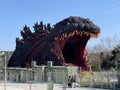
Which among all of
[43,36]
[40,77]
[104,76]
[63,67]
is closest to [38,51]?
[43,36]

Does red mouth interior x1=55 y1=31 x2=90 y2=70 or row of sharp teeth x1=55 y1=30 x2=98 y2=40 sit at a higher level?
row of sharp teeth x1=55 y1=30 x2=98 y2=40

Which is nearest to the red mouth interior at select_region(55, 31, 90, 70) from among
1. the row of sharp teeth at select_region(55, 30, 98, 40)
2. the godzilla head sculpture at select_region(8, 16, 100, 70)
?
the godzilla head sculpture at select_region(8, 16, 100, 70)

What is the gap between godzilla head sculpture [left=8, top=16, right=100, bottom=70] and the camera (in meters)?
50.1

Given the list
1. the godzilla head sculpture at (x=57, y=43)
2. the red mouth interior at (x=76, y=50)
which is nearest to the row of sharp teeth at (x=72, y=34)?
the godzilla head sculpture at (x=57, y=43)

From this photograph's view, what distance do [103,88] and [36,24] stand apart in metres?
22.7

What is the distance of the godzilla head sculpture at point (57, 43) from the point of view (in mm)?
50125

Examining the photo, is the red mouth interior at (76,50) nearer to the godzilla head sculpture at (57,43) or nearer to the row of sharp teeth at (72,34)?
the godzilla head sculpture at (57,43)

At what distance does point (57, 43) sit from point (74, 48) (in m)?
5.71

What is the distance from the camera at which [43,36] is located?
183 ft

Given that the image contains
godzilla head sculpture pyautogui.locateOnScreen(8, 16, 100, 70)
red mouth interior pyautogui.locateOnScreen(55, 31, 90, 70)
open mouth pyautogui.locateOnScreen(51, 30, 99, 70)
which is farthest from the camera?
red mouth interior pyautogui.locateOnScreen(55, 31, 90, 70)

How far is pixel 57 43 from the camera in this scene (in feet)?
167

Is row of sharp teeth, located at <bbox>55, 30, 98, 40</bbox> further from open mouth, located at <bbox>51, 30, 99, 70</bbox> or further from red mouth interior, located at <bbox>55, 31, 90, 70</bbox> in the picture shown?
red mouth interior, located at <bbox>55, 31, 90, 70</bbox>

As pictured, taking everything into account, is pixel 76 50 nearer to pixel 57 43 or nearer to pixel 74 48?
pixel 74 48

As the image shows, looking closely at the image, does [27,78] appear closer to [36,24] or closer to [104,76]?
[36,24]
